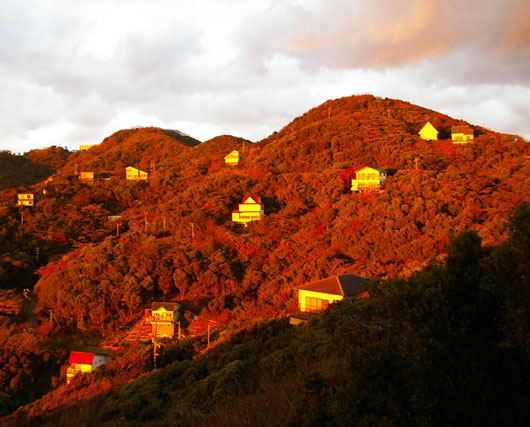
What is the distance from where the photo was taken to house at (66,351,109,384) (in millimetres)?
16438

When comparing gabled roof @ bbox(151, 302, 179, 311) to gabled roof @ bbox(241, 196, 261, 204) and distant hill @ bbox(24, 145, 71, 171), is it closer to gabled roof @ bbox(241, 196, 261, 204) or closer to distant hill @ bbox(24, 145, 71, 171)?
gabled roof @ bbox(241, 196, 261, 204)

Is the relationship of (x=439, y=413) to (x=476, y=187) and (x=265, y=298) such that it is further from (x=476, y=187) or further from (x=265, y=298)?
(x=476, y=187)

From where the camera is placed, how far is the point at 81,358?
1709 cm

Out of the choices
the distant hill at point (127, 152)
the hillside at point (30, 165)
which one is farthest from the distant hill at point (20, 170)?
the distant hill at point (127, 152)

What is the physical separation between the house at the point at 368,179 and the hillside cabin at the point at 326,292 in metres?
14.7

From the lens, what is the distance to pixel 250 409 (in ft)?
21.0

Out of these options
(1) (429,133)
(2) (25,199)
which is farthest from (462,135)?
(2) (25,199)

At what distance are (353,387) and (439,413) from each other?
3.19 ft

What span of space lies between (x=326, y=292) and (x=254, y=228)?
45.1 feet

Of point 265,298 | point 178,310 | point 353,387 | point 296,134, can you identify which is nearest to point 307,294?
point 265,298

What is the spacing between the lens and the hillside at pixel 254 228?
20.7 meters

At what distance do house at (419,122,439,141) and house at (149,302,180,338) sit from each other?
1232 inches

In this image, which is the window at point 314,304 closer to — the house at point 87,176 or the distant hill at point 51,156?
the house at point 87,176

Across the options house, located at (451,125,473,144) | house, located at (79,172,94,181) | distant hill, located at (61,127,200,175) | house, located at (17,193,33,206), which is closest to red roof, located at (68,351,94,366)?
house, located at (17,193,33,206)
